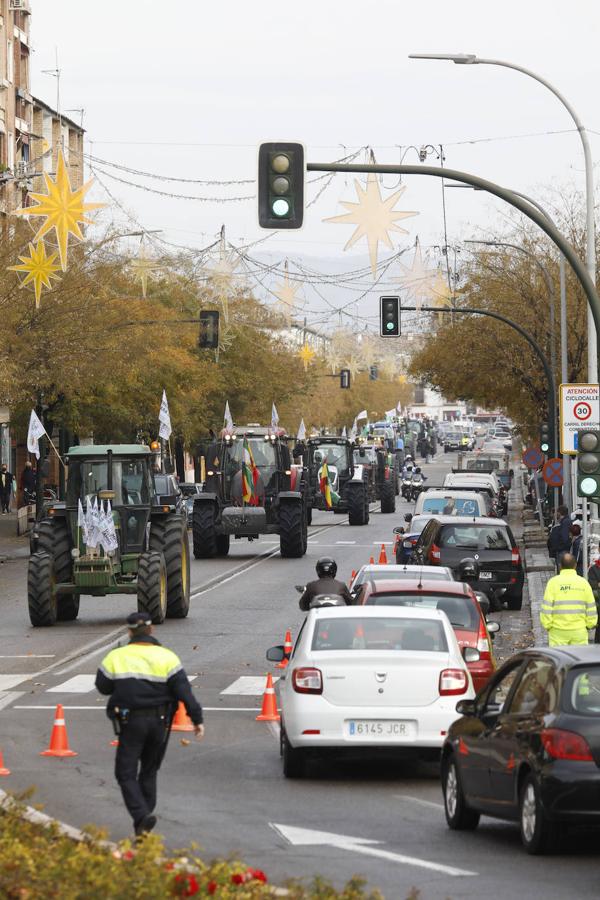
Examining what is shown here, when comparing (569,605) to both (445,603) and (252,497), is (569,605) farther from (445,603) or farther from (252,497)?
(252,497)

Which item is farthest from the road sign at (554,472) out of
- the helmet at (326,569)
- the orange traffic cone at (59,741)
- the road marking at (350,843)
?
the road marking at (350,843)

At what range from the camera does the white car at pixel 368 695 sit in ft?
46.3

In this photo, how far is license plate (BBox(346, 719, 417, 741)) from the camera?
46.3ft

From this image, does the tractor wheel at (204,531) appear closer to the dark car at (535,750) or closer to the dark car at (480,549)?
the dark car at (480,549)

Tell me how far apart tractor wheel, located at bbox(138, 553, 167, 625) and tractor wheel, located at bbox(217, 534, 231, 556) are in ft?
53.7

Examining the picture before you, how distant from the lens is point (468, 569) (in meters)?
27.4

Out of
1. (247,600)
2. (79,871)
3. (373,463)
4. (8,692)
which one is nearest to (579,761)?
(79,871)

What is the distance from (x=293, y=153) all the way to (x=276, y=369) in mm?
62448

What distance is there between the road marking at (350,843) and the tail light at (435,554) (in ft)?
56.4

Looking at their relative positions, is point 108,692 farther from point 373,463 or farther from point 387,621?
point 373,463

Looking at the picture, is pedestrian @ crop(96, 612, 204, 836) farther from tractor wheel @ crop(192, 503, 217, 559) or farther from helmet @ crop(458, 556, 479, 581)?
tractor wheel @ crop(192, 503, 217, 559)

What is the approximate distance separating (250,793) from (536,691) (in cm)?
335

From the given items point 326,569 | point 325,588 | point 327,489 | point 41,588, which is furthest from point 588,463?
point 327,489

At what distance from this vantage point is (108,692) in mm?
11539
